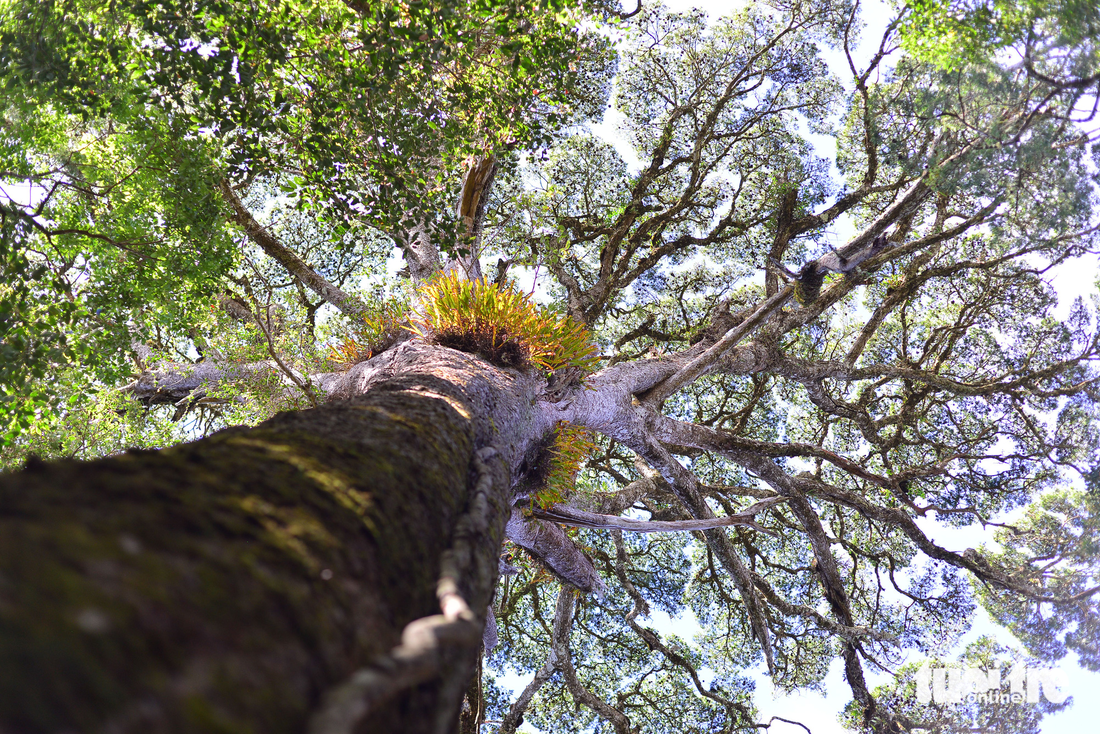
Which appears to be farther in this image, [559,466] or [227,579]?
[559,466]

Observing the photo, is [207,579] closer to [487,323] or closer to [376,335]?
[487,323]

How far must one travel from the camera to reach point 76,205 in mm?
3512

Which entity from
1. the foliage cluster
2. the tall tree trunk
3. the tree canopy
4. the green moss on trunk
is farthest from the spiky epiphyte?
the green moss on trunk

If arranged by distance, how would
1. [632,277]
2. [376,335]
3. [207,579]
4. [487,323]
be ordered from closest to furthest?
[207,579]
[487,323]
[376,335]
[632,277]

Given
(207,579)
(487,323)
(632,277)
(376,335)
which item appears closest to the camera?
(207,579)

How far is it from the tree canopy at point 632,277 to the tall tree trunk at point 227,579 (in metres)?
0.14

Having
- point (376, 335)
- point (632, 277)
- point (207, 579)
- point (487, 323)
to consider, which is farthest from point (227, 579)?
point (632, 277)

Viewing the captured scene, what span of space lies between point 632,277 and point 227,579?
7.60m

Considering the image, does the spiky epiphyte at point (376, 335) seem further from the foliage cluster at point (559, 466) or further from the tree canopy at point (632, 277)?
the foliage cluster at point (559, 466)

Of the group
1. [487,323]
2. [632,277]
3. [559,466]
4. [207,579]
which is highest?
[632,277]

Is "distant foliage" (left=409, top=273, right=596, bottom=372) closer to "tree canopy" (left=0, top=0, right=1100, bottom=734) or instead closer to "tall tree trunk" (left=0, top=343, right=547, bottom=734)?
"tree canopy" (left=0, top=0, right=1100, bottom=734)

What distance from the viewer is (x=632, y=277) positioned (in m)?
8.06

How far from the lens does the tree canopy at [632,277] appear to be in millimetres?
3303

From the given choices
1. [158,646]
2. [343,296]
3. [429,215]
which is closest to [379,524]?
[158,646]
